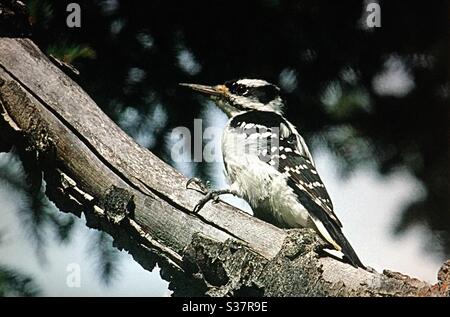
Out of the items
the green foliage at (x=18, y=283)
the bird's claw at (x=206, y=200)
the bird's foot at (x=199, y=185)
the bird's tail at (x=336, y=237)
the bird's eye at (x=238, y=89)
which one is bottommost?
the green foliage at (x=18, y=283)

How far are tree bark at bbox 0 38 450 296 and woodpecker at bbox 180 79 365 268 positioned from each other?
0.53ft

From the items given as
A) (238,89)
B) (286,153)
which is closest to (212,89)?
(238,89)

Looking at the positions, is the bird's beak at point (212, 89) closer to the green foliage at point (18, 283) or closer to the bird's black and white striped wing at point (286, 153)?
the bird's black and white striped wing at point (286, 153)

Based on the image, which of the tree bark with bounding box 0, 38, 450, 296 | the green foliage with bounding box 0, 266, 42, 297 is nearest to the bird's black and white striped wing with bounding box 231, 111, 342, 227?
the tree bark with bounding box 0, 38, 450, 296

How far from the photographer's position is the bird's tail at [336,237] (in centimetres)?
126

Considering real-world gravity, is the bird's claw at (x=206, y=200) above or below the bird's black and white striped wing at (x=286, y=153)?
below

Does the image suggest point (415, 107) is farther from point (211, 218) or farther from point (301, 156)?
point (211, 218)

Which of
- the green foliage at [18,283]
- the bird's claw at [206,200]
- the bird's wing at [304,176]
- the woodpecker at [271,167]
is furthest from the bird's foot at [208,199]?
the green foliage at [18,283]

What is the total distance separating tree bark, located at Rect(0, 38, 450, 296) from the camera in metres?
1.16

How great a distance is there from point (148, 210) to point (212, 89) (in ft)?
1.21

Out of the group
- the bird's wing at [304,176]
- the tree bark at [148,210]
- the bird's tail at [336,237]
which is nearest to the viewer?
the tree bark at [148,210]

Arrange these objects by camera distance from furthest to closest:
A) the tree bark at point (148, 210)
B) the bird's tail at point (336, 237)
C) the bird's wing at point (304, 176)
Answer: the bird's wing at point (304, 176) < the bird's tail at point (336, 237) < the tree bark at point (148, 210)

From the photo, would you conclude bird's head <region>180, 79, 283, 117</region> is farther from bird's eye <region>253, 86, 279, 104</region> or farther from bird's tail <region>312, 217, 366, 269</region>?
bird's tail <region>312, 217, 366, 269</region>
